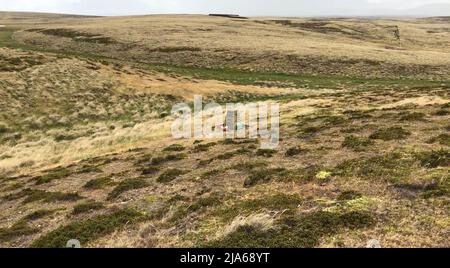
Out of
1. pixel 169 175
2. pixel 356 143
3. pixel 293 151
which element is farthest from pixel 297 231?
pixel 356 143

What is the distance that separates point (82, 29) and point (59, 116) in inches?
3248

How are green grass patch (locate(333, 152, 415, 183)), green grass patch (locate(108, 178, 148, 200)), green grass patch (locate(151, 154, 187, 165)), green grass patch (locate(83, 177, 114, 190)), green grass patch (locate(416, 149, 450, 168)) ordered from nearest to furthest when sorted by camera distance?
green grass patch (locate(333, 152, 415, 183))
green grass patch (locate(416, 149, 450, 168))
green grass patch (locate(108, 178, 148, 200))
green grass patch (locate(83, 177, 114, 190))
green grass patch (locate(151, 154, 187, 165))

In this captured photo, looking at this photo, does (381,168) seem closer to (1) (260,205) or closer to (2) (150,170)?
(1) (260,205)

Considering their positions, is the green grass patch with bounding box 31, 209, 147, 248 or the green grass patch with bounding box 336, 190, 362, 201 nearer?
the green grass patch with bounding box 31, 209, 147, 248

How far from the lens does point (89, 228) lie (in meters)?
12.6

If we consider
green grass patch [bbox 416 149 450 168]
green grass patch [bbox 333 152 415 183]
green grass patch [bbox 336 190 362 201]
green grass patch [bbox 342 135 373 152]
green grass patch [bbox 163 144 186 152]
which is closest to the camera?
green grass patch [bbox 336 190 362 201]

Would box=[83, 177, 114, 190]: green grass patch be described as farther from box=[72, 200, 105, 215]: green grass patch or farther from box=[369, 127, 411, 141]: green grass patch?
box=[369, 127, 411, 141]: green grass patch

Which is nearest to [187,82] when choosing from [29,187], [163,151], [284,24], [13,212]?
[163,151]

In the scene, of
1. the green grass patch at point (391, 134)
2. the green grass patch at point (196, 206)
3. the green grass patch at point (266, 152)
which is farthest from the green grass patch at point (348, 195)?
the green grass patch at point (391, 134)

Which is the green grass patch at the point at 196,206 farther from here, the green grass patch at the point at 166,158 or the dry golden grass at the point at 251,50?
the dry golden grass at the point at 251,50

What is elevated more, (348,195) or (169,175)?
(348,195)

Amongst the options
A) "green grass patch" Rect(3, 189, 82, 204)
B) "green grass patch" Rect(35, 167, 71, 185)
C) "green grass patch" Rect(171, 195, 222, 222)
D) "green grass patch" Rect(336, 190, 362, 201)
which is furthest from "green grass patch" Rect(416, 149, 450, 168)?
"green grass patch" Rect(35, 167, 71, 185)

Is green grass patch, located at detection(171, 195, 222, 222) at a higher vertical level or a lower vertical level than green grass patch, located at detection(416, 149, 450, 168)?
lower

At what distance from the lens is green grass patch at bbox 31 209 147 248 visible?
39.2 ft
